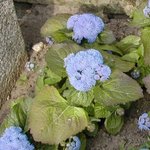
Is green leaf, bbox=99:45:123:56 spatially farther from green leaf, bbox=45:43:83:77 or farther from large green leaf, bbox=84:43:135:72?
green leaf, bbox=45:43:83:77

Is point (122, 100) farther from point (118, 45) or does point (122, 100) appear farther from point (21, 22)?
point (21, 22)

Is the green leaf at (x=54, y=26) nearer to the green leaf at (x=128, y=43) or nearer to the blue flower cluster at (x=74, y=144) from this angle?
the green leaf at (x=128, y=43)

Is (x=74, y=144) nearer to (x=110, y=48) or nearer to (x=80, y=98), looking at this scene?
(x=80, y=98)

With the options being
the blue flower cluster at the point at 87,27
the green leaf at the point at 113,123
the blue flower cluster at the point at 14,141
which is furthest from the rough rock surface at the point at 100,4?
the blue flower cluster at the point at 14,141

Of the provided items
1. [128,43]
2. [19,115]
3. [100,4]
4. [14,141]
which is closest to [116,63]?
[128,43]

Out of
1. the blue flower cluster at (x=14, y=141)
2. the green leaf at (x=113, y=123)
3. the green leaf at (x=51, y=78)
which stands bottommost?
the green leaf at (x=113, y=123)

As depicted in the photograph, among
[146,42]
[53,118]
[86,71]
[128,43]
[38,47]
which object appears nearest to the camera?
[86,71]
